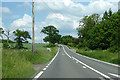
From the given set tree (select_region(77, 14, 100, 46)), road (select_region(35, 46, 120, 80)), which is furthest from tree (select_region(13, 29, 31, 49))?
road (select_region(35, 46, 120, 80))

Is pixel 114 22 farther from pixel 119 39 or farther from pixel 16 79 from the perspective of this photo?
pixel 16 79

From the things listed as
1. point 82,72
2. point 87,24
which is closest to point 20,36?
point 87,24

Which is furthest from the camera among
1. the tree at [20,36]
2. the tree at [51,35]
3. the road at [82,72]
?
the tree at [51,35]

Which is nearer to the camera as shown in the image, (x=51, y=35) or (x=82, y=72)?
(x=82, y=72)

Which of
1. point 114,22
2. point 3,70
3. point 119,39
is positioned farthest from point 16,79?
point 114,22

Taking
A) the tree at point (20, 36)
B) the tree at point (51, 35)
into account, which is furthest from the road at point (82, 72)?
the tree at point (51, 35)

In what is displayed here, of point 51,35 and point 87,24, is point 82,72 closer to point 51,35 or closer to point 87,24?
point 87,24

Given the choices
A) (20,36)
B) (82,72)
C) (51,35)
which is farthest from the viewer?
(51,35)

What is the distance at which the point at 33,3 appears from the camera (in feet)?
75.7

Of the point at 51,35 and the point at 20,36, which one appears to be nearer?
the point at 20,36

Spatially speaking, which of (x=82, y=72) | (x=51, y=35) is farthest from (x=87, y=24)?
(x=82, y=72)

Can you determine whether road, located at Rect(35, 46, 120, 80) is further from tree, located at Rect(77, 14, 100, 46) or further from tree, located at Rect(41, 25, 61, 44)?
tree, located at Rect(41, 25, 61, 44)

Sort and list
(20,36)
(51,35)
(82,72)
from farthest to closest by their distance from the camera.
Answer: (51,35), (20,36), (82,72)

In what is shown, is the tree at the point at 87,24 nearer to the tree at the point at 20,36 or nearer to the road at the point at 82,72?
the tree at the point at 20,36
